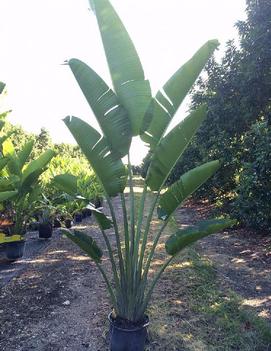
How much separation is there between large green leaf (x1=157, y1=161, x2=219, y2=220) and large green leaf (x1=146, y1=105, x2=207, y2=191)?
0.59 feet

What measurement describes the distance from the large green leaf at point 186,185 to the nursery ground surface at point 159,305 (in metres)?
1.46

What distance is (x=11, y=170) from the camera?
20.0 feet

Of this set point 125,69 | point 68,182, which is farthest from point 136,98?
point 68,182

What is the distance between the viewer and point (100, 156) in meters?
3.10

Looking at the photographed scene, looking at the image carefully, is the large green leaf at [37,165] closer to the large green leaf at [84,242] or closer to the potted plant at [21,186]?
the potted plant at [21,186]

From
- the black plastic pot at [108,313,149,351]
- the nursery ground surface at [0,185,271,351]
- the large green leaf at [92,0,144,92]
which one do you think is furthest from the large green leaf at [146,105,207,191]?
the nursery ground surface at [0,185,271,351]

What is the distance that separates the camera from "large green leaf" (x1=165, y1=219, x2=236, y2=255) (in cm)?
298

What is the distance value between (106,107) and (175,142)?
0.67 meters

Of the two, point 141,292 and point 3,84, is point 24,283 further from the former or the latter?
point 3,84

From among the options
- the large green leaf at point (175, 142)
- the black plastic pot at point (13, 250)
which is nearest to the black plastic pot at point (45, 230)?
the black plastic pot at point (13, 250)

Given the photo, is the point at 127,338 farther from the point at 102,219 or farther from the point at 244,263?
the point at 244,263

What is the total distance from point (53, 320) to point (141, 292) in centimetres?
123

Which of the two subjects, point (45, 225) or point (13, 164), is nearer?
point (13, 164)

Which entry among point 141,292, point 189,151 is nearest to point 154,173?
point 141,292
